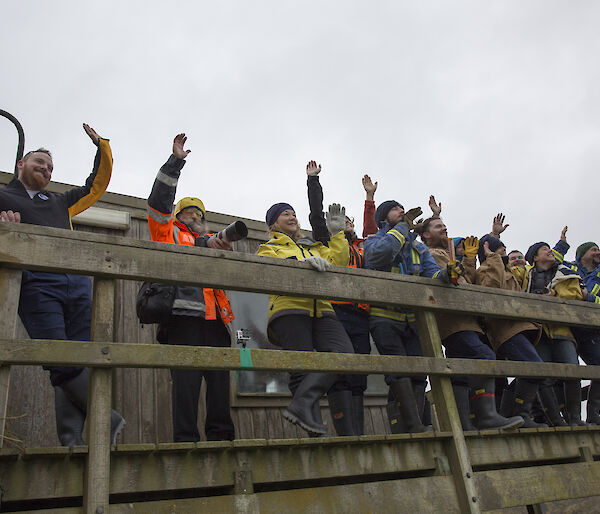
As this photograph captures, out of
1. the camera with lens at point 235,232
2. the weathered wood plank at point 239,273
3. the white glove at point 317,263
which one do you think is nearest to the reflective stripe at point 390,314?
the weathered wood plank at point 239,273

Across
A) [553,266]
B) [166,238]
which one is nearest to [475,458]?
[166,238]

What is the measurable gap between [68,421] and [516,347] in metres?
3.43

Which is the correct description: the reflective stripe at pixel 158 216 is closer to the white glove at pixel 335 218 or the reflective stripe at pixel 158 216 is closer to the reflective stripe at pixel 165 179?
the reflective stripe at pixel 165 179

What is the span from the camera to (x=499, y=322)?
197 inches

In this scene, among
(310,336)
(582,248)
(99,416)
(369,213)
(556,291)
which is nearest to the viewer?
(99,416)

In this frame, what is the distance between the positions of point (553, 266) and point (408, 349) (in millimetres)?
2375

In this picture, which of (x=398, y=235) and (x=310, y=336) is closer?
(x=310, y=336)

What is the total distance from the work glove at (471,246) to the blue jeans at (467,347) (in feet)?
2.57

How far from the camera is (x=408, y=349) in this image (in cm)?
476

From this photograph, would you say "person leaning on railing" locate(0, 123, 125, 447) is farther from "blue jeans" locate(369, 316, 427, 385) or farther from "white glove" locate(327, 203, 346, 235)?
"blue jeans" locate(369, 316, 427, 385)

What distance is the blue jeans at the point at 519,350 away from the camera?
4793 mm

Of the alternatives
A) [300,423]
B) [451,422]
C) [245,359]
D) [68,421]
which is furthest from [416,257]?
[68,421]

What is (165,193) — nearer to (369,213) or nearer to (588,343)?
(369,213)

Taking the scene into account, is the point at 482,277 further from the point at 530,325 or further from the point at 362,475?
the point at 362,475
